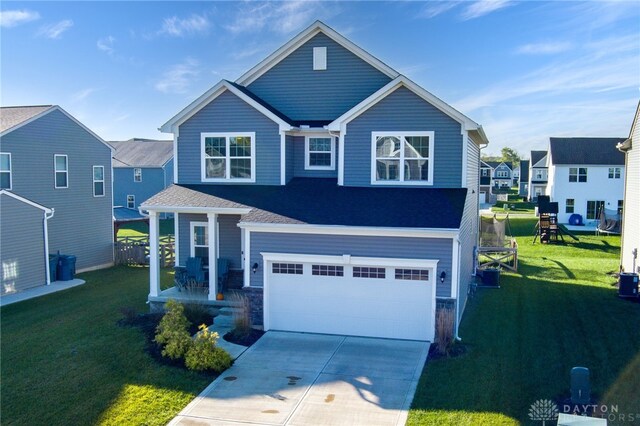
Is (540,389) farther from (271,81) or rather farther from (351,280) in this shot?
(271,81)

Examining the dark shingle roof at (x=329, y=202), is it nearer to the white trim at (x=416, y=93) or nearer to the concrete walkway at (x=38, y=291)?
the white trim at (x=416, y=93)

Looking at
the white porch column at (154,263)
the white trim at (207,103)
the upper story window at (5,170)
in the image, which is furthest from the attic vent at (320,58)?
the upper story window at (5,170)

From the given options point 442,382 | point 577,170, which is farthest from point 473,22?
point 577,170

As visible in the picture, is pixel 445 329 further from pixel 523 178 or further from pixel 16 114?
pixel 523 178

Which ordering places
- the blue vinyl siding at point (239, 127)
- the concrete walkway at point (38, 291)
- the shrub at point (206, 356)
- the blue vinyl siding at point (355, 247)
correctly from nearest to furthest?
the shrub at point (206, 356), the blue vinyl siding at point (355, 247), the blue vinyl siding at point (239, 127), the concrete walkway at point (38, 291)

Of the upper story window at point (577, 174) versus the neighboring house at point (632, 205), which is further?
the upper story window at point (577, 174)
